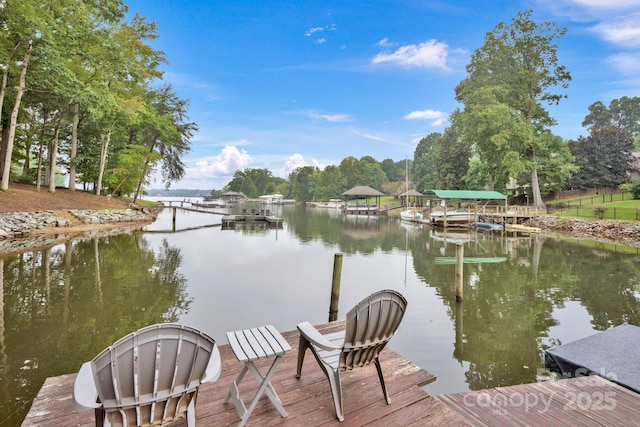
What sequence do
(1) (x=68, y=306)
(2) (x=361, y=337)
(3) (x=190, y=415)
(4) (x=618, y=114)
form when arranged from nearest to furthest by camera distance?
(3) (x=190, y=415) → (2) (x=361, y=337) → (1) (x=68, y=306) → (4) (x=618, y=114)

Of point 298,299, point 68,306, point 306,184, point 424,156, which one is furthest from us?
point 306,184

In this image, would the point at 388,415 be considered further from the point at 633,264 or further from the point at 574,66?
the point at 574,66

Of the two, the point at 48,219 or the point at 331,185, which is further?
the point at 331,185

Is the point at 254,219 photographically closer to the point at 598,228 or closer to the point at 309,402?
the point at 598,228

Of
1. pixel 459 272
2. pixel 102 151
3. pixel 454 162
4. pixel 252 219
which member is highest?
pixel 454 162

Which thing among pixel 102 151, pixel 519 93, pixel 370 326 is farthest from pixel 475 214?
pixel 102 151

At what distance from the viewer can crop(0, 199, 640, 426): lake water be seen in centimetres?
467

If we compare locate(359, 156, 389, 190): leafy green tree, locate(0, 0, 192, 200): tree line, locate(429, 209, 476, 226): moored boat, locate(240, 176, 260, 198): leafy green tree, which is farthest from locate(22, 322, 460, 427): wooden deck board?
locate(240, 176, 260, 198): leafy green tree

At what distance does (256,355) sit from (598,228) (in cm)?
2665

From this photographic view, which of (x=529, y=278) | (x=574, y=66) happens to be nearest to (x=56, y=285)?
(x=529, y=278)

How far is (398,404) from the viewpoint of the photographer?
2.72 metres

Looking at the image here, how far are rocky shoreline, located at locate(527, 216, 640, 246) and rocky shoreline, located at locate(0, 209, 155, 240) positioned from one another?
3067cm

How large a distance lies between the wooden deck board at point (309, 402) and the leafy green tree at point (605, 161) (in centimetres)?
3847

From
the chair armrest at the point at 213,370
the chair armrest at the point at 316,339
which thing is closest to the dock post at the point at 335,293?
the chair armrest at the point at 316,339
